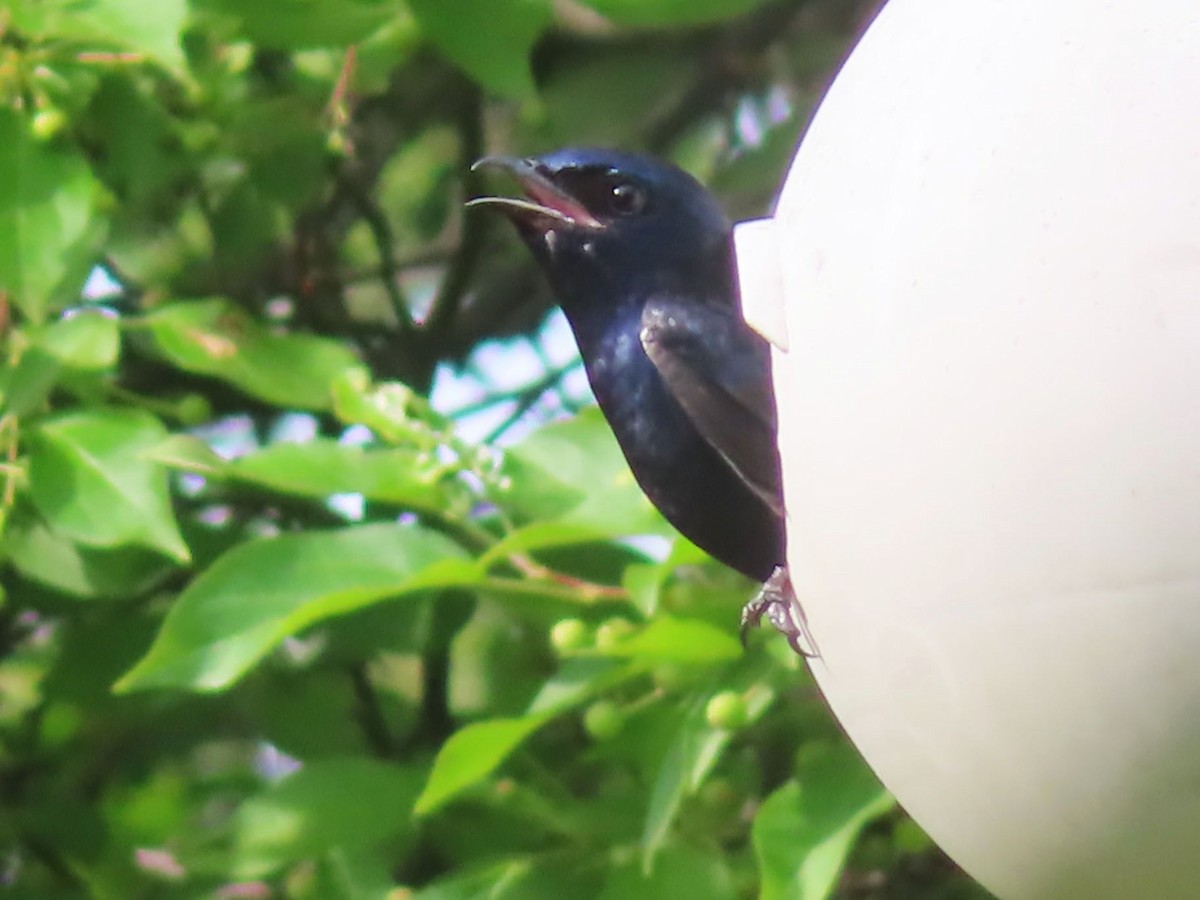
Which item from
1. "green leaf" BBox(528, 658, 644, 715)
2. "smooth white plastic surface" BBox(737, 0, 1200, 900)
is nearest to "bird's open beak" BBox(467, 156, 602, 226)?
"green leaf" BBox(528, 658, 644, 715)

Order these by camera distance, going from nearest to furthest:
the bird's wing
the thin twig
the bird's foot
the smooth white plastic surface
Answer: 1. the smooth white plastic surface
2. the bird's foot
3. the bird's wing
4. the thin twig

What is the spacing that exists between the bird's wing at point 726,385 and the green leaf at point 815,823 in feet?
0.70

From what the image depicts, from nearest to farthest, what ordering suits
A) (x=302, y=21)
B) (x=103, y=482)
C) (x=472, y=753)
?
(x=472, y=753)
(x=103, y=482)
(x=302, y=21)

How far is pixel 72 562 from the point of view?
1663mm

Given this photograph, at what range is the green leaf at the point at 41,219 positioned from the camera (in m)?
1.54

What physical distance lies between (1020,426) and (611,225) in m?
0.77

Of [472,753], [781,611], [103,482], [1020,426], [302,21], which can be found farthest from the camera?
[302,21]

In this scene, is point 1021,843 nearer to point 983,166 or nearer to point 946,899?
point 983,166

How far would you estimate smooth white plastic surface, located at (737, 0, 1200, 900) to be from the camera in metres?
0.78

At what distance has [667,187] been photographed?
60.4 inches

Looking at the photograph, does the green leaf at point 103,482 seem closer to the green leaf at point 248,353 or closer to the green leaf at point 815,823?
the green leaf at point 248,353

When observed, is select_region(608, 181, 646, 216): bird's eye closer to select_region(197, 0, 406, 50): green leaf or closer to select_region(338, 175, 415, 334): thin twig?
select_region(197, 0, 406, 50): green leaf

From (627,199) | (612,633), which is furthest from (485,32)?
(612,633)

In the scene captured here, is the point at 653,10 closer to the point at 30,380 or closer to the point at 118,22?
the point at 118,22
